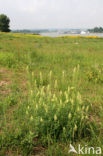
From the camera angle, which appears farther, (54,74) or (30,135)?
(54,74)

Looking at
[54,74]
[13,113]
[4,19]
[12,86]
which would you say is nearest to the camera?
[13,113]

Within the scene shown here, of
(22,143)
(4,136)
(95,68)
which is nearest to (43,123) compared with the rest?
(22,143)

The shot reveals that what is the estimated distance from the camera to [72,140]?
6.91ft

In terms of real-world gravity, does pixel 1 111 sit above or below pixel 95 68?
below

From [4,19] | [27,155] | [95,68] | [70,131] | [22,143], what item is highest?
[4,19]

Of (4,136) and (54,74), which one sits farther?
(54,74)

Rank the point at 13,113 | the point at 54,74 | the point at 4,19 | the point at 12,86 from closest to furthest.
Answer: the point at 13,113
the point at 12,86
the point at 54,74
the point at 4,19

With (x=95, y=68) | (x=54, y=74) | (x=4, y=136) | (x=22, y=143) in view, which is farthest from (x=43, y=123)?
(x=95, y=68)

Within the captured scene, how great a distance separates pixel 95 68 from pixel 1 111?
318cm

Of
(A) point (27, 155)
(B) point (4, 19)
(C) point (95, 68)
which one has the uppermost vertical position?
(B) point (4, 19)

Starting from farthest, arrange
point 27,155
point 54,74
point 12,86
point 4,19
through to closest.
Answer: point 4,19
point 54,74
point 12,86
point 27,155

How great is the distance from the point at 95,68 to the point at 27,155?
140 inches

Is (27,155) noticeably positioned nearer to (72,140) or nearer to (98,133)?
(72,140)

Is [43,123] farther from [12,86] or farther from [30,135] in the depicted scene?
[12,86]
